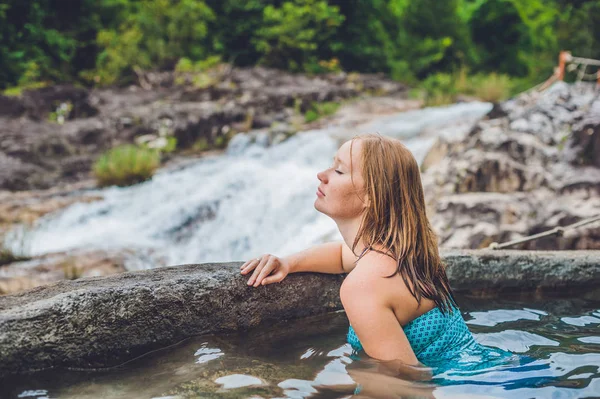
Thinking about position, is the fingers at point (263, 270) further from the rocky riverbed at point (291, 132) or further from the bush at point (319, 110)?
the bush at point (319, 110)

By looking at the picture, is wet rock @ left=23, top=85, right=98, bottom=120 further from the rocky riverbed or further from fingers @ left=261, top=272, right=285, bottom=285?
fingers @ left=261, top=272, right=285, bottom=285

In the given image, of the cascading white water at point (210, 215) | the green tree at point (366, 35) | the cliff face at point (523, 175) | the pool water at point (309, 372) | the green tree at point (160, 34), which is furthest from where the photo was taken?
the green tree at point (366, 35)

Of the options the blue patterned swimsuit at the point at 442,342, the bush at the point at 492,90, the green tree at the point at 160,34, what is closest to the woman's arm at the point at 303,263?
the blue patterned swimsuit at the point at 442,342

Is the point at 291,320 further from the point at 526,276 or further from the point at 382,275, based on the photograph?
the point at 526,276

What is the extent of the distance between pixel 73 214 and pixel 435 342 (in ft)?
22.3

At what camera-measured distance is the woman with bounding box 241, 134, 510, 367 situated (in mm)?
1783

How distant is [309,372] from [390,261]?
19.0 inches

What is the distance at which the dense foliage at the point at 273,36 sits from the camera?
48.2ft

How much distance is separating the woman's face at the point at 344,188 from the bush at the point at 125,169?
7.53 meters

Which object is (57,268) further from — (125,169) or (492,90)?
(492,90)

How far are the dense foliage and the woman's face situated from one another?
12.8 metres

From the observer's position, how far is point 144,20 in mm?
15938

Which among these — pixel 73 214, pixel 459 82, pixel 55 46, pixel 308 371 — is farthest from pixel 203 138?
pixel 308 371

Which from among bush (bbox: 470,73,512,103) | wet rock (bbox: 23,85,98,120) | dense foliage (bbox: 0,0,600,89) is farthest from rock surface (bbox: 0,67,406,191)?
bush (bbox: 470,73,512,103)
